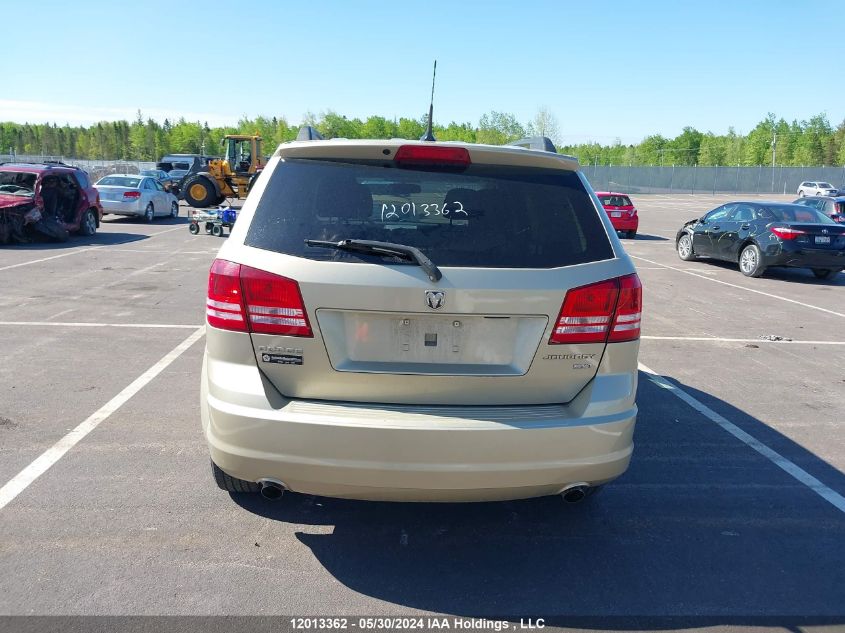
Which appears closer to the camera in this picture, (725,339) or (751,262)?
(725,339)

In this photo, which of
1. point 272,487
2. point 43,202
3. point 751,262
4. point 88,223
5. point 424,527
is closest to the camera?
point 272,487

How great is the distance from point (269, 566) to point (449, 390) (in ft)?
4.07

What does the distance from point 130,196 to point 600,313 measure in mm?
23521

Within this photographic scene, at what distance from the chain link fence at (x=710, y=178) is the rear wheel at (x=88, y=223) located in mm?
67198

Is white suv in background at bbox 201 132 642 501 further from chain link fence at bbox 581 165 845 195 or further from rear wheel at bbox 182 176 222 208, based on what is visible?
chain link fence at bbox 581 165 845 195

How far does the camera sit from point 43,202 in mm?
16953

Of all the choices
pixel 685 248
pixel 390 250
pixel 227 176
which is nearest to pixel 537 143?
pixel 390 250

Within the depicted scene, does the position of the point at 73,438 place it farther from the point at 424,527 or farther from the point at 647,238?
the point at 647,238

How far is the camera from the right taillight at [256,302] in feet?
10.2

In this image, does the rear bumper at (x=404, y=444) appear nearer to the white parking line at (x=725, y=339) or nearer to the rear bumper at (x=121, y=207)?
the white parking line at (x=725, y=339)

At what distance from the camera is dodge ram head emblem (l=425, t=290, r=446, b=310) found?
3082mm

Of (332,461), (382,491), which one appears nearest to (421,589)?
(382,491)

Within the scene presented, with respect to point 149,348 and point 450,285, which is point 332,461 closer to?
point 450,285

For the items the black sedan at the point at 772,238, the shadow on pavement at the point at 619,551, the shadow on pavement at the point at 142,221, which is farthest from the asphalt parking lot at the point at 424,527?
the shadow on pavement at the point at 142,221
